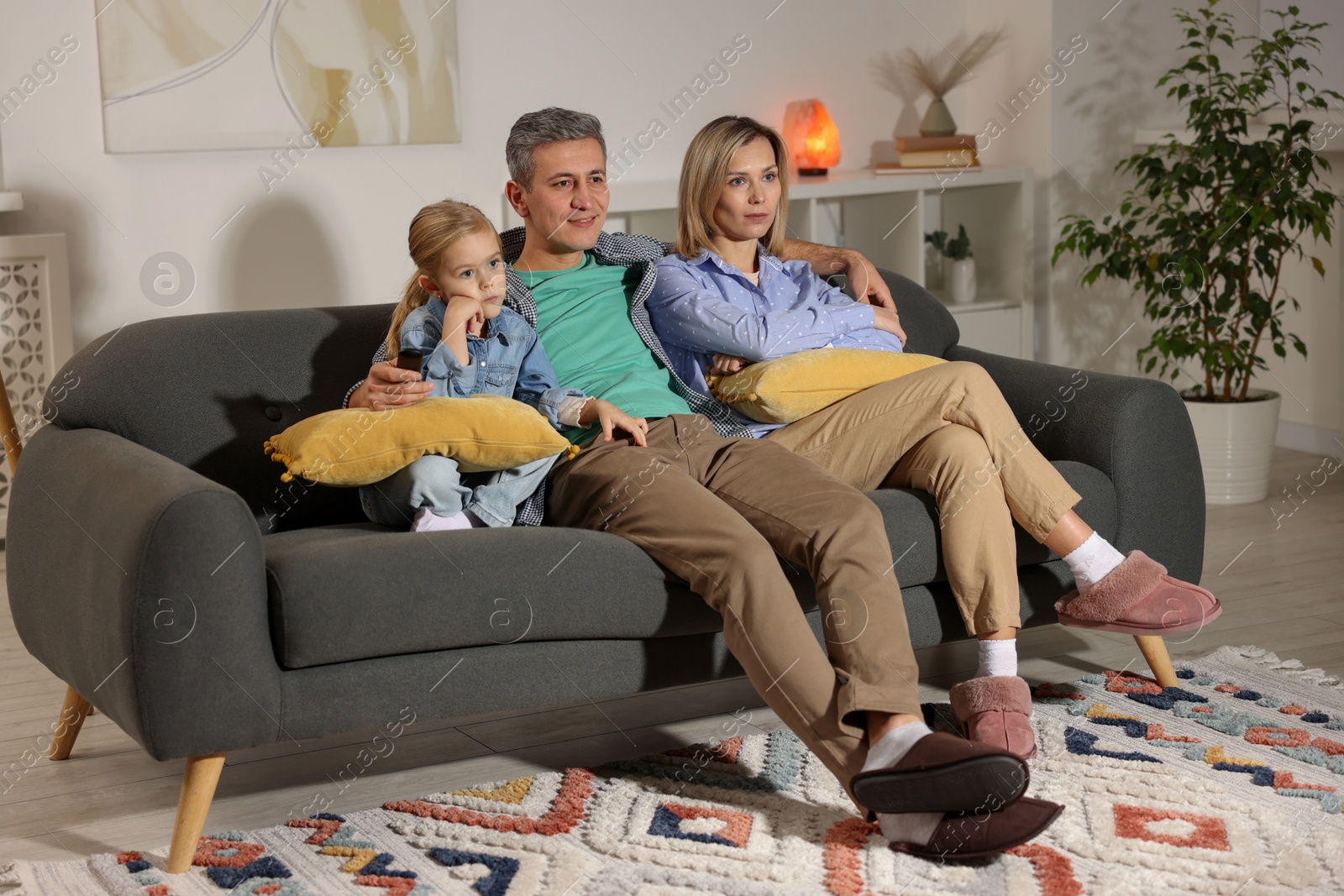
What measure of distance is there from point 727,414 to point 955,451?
1.45 feet

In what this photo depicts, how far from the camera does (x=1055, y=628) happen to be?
2.98 m

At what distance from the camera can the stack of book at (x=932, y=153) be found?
4.35m

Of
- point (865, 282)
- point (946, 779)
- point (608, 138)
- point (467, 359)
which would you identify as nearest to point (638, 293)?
point (467, 359)

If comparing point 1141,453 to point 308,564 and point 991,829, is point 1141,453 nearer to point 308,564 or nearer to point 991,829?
point 991,829

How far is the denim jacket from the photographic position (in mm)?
2293

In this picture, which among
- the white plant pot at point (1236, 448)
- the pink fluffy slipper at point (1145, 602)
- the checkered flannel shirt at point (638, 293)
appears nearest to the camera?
the pink fluffy slipper at point (1145, 602)

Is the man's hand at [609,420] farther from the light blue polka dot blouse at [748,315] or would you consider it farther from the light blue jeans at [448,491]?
the light blue polka dot blouse at [748,315]

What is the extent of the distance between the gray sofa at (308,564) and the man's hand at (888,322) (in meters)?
0.30

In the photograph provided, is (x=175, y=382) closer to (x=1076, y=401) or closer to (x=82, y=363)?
(x=82, y=363)

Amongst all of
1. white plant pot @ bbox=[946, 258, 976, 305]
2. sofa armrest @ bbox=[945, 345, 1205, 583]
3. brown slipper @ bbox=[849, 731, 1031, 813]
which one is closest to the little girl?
brown slipper @ bbox=[849, 731, 1031, 813]

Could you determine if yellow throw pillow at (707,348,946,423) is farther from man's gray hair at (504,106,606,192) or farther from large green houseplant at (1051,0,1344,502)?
large green houseplant at (1051,0,1344,502)

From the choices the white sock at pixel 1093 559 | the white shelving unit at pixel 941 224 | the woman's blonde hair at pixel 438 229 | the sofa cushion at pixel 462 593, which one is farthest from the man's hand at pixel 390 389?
the white shelving unit at pixel 941 224

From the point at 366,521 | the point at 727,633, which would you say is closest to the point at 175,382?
the point at 366,521

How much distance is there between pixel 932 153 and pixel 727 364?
6.71 feet
